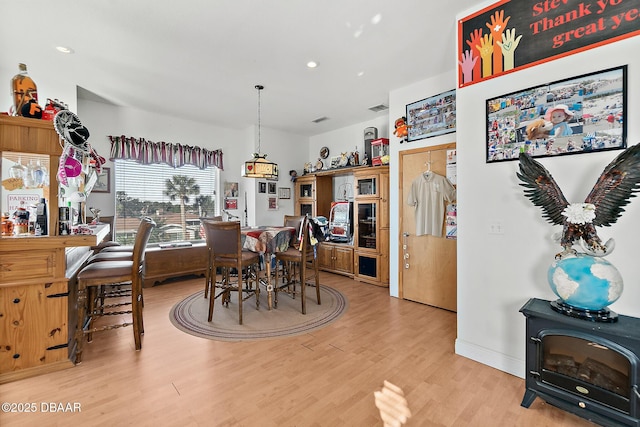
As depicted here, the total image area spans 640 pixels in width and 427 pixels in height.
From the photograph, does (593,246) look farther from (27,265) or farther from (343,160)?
(343,160)

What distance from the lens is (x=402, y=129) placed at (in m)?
3.67

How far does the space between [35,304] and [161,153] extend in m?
3.24

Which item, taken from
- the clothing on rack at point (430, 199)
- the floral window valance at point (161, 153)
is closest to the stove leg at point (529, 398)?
the clothing on rack at point (430, 199)

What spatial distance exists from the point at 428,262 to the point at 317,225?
153 cm

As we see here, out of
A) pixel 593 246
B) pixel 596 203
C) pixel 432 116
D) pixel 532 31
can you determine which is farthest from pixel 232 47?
pixel 593 246

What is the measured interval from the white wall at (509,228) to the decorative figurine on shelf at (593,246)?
0.55ft

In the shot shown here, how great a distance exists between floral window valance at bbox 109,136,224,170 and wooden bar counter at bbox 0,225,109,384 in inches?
111

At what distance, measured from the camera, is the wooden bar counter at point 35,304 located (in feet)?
6.37

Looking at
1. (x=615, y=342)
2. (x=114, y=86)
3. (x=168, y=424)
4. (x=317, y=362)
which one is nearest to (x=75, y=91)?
(x=114, y=86)

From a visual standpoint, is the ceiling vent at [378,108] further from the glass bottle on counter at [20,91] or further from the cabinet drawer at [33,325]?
the cabinet drawer at [33,325]

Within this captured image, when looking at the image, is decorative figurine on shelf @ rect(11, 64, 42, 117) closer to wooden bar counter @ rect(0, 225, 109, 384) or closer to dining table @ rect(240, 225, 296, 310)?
wooden bar counter @ rect(0, 225, 109, 384)

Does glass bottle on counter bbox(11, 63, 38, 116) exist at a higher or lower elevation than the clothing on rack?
higher

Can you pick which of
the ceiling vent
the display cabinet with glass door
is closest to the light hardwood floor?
the display cabinet with glass door

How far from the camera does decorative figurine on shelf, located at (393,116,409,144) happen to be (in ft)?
12.0
